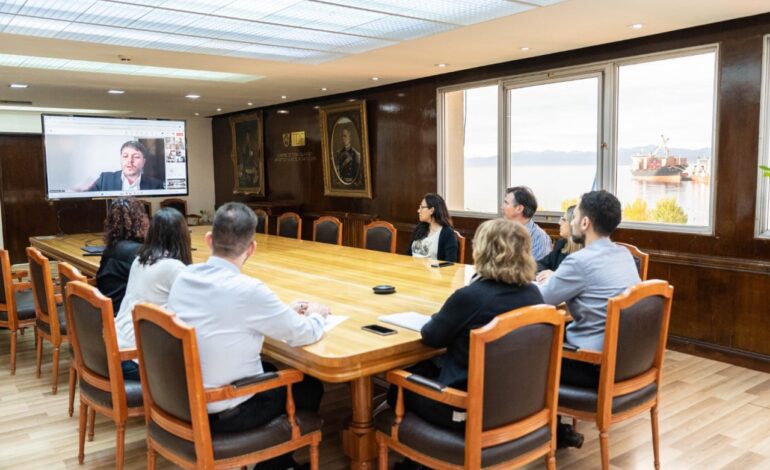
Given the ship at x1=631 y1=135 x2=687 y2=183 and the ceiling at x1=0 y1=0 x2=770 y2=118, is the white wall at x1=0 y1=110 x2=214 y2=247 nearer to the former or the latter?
the ceiling at x1=0 y1=0 x2=770 y2=118

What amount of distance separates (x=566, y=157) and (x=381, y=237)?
193cm

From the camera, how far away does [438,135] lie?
7.09 meters

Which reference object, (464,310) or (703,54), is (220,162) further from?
(464,310)

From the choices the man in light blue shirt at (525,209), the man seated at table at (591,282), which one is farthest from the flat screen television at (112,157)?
the man seated at table at (591,282)

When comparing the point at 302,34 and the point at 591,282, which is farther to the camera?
the point at 302,34

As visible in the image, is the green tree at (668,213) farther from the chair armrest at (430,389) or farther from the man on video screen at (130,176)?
the man on video screen at (130,176)

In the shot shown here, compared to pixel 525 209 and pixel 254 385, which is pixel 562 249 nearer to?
pixel 525 209

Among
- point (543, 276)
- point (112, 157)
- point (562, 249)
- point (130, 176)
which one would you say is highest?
point (112, 157)

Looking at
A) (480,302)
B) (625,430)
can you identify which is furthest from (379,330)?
(625,430)

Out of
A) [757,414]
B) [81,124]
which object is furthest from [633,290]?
[81,124]

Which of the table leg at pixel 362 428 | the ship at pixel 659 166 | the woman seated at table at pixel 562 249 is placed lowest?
the table leg at pixel 362 428

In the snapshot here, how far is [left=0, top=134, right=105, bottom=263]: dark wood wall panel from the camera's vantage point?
34.0 feet

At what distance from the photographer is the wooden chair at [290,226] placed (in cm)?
667

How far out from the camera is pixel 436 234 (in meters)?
4.90
